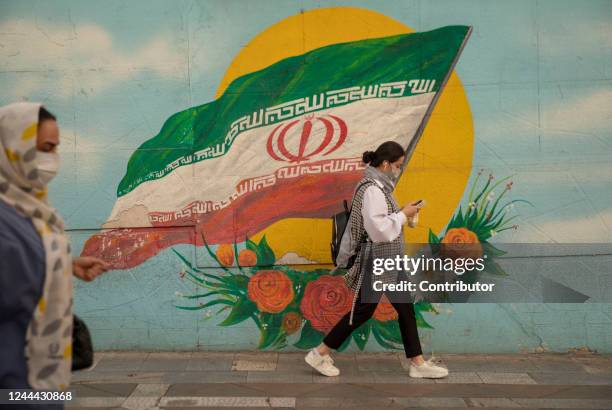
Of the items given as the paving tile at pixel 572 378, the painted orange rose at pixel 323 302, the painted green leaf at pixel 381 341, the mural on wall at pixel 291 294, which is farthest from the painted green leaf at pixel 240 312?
the paving tile at pixel 572 378

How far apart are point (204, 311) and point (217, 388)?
1.07 meters

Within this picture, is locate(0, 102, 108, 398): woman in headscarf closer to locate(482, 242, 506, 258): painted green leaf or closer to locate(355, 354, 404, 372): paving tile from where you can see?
locate(355, 354, 404, 372): paving tile

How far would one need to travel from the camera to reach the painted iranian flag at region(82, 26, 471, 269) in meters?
6.88

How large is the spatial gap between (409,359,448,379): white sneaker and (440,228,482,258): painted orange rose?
1.10m

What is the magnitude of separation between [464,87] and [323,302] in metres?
2.16

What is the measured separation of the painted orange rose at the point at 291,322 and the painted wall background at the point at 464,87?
107 cm

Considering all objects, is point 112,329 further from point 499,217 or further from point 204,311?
point 499,217

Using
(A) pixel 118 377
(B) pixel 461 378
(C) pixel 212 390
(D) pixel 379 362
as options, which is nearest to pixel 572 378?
(B) pixel 461 378

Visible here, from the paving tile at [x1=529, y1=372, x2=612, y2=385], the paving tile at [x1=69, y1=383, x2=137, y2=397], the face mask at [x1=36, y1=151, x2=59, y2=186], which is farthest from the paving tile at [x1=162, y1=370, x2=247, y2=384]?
the face mask at [x1=36, y1=151, x2=59, y2=186]

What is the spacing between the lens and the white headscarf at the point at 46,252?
116 inches

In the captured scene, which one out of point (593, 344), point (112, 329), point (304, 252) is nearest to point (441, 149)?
point (304, 252)

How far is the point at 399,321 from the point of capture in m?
6.36

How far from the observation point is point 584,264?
22.8ft

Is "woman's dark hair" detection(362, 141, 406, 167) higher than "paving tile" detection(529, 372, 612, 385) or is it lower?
higher
